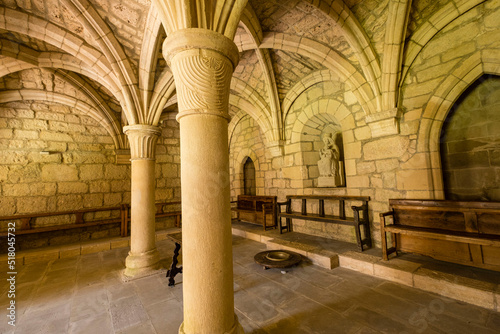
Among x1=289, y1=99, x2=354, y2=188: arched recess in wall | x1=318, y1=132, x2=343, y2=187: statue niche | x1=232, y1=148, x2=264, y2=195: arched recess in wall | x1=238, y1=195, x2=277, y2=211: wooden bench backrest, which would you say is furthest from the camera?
x1=232, y1=148, x2=264, y2=195: arched recess in wall

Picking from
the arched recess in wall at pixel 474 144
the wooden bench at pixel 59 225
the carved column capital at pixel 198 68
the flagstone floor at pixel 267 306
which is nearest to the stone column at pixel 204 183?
the carved column capital at pixel 198 68

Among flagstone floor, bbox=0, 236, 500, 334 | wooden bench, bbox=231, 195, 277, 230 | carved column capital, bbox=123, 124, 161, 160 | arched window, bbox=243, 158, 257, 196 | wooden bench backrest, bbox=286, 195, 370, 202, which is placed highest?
carved column capital, bbox=123, 124, 161, 160

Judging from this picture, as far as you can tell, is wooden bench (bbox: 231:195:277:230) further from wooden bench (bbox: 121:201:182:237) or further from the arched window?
wooden bench (bbox: 121:201:182:237)

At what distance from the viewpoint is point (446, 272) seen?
2572 mm

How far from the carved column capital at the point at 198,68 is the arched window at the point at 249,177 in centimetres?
607

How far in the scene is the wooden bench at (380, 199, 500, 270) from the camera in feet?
8.06

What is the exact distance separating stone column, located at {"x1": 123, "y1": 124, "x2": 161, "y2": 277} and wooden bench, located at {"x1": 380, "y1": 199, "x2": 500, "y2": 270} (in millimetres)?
3506

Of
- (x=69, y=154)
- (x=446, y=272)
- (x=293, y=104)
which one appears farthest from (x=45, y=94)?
(x=446, y=272)

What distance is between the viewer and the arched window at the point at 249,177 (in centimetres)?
756

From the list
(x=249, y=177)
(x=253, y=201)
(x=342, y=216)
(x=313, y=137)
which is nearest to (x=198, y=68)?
(x=342, y=216)

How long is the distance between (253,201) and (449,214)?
166 inches

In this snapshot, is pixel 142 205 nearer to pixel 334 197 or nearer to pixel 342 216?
pixel 334 197

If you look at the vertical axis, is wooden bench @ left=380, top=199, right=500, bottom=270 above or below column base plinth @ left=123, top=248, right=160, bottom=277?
above

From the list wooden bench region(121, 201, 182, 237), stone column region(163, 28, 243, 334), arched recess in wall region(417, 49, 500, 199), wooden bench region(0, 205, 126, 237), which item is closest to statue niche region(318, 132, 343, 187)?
arched recess in wall region(417, 49, 500, 199)
